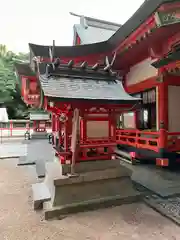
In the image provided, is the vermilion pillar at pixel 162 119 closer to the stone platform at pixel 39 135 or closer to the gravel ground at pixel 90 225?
the gravel ground at pixel 90 225

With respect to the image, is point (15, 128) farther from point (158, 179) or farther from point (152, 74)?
point (158, 179)

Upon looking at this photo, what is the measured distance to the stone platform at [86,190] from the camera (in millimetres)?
3729

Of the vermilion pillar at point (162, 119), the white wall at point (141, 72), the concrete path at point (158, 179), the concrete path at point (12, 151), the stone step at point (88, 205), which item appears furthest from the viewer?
the concrete path at point (12, 151)

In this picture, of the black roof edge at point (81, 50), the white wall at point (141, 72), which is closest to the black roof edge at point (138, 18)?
the black roof edge at point (81, 50)

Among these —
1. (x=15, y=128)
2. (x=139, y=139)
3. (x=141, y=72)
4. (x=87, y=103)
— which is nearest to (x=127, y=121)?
(x=139, y=139)

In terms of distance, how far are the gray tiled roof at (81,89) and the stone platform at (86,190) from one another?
1562 millimetres

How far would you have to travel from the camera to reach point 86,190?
4008 millimetres

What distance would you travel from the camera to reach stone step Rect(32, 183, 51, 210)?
3.90m

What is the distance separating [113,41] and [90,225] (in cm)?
605

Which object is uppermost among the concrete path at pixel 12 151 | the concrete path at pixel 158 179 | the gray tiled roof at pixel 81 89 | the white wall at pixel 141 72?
the white wall at pixel 141 72

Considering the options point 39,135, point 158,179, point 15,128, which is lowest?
point 158,179

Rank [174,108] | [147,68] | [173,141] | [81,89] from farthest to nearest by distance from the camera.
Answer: [147,68]
[174,108]
[173,141]
[81,89]

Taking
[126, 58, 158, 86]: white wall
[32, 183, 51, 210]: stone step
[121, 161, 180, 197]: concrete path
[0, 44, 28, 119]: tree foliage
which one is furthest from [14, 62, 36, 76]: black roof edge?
[0, 44, 28, 119]: tree foliage

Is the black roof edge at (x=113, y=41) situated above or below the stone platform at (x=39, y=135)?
above
